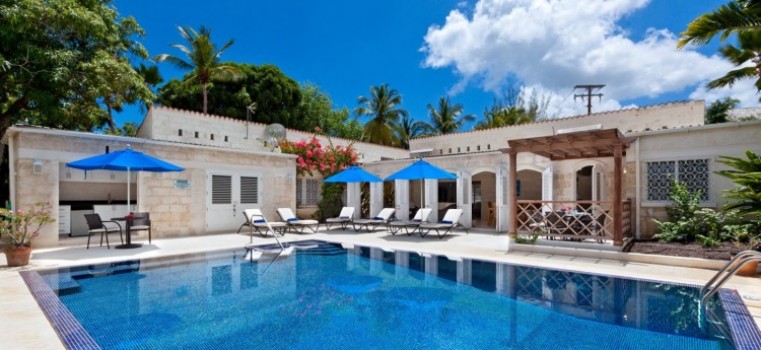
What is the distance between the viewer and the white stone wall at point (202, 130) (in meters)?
16.8

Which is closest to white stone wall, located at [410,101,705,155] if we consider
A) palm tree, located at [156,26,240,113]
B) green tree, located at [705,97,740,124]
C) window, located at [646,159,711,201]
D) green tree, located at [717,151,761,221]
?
window, located at [646,159,711,201]

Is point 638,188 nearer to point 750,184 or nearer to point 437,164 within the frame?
point 750,184

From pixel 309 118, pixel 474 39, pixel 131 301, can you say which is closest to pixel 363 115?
pixel 309 118

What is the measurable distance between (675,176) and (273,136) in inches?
629

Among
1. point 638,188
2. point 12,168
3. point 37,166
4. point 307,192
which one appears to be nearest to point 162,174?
point 37,166

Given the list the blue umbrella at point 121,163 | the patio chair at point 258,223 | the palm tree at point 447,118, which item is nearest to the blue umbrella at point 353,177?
the patio chair at point 258,223

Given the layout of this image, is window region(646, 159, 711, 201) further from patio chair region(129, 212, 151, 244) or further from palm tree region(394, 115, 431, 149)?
palm tree region(394, 115, 431, 149)

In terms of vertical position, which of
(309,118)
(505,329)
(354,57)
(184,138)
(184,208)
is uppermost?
(354,57)

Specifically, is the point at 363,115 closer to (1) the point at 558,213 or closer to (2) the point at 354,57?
(2) the point at 354,57

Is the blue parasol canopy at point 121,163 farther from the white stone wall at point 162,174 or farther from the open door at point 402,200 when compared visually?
the open door at point 402,200

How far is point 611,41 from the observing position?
20.8 m

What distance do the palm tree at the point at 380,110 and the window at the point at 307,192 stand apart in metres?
16.4

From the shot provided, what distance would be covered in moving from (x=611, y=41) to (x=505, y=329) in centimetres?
2083

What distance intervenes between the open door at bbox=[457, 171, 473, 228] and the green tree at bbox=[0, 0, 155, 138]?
42.7ft
